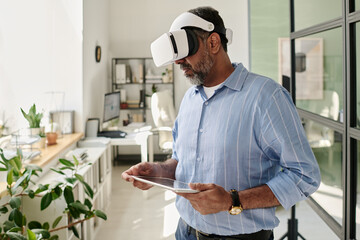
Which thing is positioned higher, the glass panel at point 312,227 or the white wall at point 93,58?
the white wall at point 93,58

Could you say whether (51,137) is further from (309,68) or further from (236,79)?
(236,79)

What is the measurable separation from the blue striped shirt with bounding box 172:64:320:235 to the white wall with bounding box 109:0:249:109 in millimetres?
5492

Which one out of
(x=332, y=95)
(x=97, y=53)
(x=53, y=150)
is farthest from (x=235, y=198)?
(x=97, y=53)

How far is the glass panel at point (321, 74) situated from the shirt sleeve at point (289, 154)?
28.0 inches

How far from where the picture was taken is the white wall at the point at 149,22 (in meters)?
6.89

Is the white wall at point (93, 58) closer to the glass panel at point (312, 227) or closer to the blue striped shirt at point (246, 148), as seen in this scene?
the glass panel at point (312, 227)

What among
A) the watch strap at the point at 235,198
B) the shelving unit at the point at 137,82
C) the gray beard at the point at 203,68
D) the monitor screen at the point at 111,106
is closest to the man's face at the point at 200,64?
the gray beard at the point at 203,68

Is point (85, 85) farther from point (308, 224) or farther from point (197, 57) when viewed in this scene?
point (197, 57)

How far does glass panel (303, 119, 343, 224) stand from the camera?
2035 millimetres

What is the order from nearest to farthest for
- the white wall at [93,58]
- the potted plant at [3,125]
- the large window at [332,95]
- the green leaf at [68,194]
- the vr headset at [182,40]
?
1. the vr headset at [182,40]
2. the large window at [332,95]
3. the green leaf at [68,194]
4. the potted plant at [3,125]
5. the white wall at [93,58]

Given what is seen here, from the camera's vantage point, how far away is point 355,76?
1790mm

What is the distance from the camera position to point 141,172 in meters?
1.60

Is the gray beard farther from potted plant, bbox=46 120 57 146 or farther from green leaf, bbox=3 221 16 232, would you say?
potted plant, bbox=46 120 57 146

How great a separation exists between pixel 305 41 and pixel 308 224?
1.20 meters
